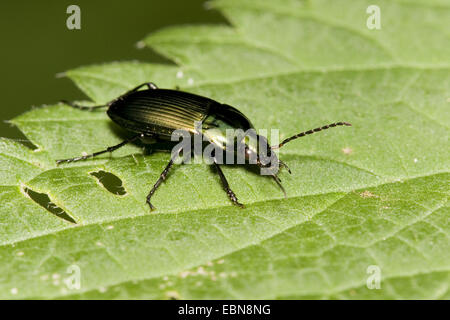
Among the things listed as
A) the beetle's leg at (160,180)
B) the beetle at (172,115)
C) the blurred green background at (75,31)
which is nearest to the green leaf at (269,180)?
the beetle's leg at (160,180)

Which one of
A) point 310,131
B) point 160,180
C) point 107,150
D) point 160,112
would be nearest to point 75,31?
point 160,112

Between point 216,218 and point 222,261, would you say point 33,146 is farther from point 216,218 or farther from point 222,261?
point 222,261

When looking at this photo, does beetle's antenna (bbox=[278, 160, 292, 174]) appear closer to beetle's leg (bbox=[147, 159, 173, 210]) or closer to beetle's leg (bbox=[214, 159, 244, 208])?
beetle's leg (bbox=[214, 159, 244, 208])

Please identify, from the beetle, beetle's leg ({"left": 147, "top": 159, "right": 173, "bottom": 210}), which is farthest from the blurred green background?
beetle's leg ({"left": 147, "top": 159, "right": 173, "bottom": 210})

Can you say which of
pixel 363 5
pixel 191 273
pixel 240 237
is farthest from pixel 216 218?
pixel 363 5

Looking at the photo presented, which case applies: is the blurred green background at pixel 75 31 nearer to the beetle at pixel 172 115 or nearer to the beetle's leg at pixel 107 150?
the beetle at pixel 172 115
